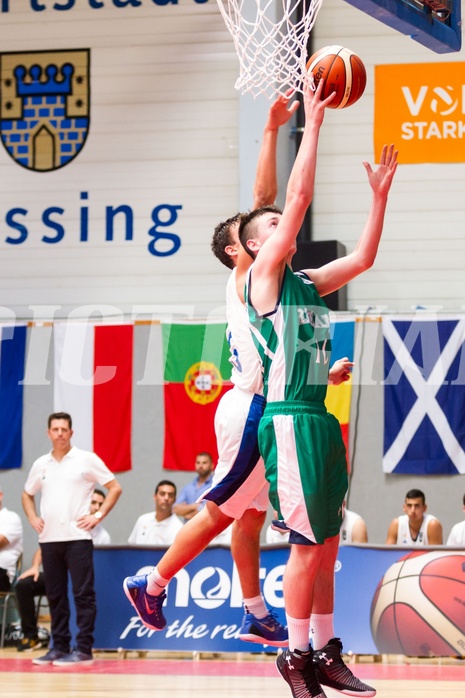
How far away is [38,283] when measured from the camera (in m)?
16.6

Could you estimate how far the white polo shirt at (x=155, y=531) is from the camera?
12945 mm

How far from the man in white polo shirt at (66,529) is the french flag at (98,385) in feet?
11.5

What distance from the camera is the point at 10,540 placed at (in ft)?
43.0

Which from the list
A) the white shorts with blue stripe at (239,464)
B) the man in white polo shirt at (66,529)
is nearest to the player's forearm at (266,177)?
the white shorts with blue stripe at (239,464)

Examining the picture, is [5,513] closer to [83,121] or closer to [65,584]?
[65,584]

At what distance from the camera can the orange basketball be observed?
648 cm

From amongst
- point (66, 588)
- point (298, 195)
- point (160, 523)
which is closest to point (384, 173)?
point (298, 195)

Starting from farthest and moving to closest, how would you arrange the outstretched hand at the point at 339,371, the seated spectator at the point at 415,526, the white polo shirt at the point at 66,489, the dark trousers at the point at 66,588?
the seated spectator at the point at 415,526 < the white polo shirt at the point at 66,489 < the dark trousers at the point at 66,588 < the outstretched hand at the point at 339,371

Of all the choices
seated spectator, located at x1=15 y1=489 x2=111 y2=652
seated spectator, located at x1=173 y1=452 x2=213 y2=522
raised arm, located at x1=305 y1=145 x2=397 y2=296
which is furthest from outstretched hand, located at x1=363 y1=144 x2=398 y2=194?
seated spectator, located at x1=173 y1=452 x2=213 y2=522

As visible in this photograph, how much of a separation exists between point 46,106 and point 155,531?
23.4 feet

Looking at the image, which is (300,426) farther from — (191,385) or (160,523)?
(191,385)

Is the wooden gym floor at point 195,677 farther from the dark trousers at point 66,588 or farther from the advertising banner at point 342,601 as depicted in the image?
the dark trousers at point 66,588

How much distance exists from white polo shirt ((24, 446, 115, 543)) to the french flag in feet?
11.7

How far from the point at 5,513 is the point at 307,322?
8149mm
